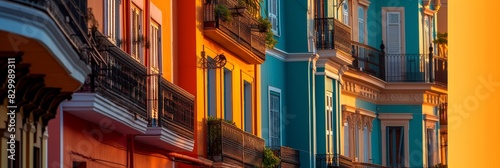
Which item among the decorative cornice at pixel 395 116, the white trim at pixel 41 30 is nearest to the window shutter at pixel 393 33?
the decorative cornice at pixel 395 116

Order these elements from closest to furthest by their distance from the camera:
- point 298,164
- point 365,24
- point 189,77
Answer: point 189,77, point 298,164, point 365,24

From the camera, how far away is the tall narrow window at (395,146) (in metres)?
44.7

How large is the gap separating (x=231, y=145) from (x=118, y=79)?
27.6 ft

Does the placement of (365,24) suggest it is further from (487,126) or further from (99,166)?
(487,126)

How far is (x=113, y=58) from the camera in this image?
56.0 ft

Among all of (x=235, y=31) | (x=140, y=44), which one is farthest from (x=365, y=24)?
(x=140, y=44)

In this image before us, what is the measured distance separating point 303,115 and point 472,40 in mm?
27424

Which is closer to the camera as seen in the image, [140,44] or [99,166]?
[99,166]

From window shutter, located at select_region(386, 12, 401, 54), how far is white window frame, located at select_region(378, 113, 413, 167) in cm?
206

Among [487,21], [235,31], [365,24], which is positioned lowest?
[487,21]

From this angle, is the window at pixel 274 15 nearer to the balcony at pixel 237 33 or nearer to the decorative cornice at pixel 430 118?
the balcony at pixel 237 33

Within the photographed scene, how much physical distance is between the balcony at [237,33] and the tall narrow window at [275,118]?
390 cm

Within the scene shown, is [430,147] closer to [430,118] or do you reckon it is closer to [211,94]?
[430,118]

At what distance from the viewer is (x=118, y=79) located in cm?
1730
